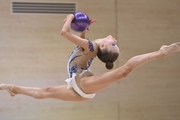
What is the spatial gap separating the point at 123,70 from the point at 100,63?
8.06 feet

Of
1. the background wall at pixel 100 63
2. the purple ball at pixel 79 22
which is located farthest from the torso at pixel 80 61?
the background wall at pixel 100 63

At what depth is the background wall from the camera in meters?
4.95

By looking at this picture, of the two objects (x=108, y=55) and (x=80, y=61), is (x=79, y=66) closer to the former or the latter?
(x=80, y=61)

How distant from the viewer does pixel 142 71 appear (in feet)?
17.5

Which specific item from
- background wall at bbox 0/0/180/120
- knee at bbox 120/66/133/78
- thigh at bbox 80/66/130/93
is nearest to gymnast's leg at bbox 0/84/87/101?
thigh at bbox 80/66/130/93

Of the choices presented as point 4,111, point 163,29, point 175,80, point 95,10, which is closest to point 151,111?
point 175,80

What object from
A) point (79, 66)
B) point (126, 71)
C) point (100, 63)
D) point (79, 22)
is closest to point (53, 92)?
point (79, 66)

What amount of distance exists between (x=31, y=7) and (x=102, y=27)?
1213 millimetres

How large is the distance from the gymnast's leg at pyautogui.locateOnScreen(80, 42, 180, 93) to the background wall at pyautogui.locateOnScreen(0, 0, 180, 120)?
2.07 meters

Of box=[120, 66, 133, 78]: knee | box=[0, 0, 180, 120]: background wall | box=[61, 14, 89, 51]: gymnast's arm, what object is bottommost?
box=[0, 0, 180, 120]: background wall

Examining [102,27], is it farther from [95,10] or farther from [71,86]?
[71,86]

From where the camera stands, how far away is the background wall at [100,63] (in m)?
4.95

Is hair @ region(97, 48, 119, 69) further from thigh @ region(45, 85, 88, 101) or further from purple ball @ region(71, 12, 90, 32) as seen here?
thigh @ region(45, 85, 88, 101)

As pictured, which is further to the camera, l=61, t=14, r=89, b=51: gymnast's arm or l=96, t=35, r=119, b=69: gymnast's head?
l=96, t=35, r=119, b=69: gymnast's head
